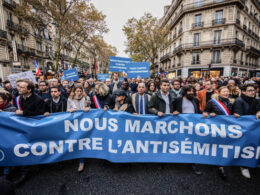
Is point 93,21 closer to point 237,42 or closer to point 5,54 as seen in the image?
point 5,54

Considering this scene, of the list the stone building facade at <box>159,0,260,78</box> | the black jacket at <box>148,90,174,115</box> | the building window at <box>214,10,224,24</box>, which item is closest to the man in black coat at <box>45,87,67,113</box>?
the black jacket at <box>148,90,174,115</box>

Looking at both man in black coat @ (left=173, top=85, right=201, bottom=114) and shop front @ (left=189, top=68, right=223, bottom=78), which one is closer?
man in black coat @ (left=173, top=85, right=201, bottom=114)

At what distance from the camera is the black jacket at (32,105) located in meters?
2.49

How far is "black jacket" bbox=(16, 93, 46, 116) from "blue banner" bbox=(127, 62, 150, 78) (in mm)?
4083

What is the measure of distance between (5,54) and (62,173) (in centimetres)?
2302

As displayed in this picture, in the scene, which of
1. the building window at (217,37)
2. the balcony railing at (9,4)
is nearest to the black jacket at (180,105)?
the building window at (217,37)

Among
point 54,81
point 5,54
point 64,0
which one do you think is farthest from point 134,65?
point 5,54

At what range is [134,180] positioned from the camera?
2355 millimetres

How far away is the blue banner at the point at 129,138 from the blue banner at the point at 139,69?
378cm

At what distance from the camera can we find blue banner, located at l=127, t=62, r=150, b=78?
5917 mm

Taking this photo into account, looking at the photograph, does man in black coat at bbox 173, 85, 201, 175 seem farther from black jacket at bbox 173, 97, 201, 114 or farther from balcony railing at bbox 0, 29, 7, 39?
balcony railing at bbox 0, 29, 7, 39

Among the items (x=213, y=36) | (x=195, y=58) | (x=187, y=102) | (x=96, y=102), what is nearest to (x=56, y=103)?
(x=96, y=102)

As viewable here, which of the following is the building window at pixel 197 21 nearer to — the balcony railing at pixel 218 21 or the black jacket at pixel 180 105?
the balcony railing at pixel 218 21

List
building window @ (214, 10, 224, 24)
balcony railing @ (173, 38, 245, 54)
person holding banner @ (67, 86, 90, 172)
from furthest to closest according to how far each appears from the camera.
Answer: building window @ (214, 10, 224, 24)
balcony railing @ (173, 38, 245, 54)
person holding banner @ (67, 86, 90, 172)
